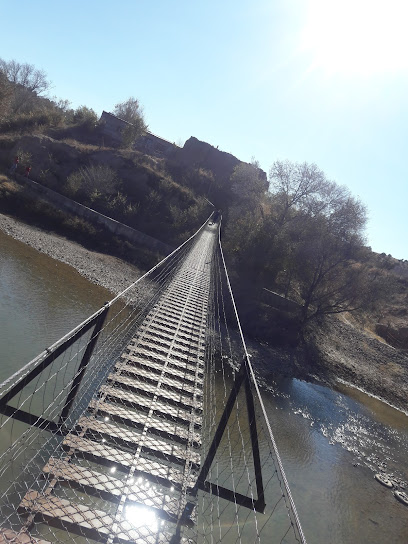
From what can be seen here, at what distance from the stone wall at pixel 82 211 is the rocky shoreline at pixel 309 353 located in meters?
3.21

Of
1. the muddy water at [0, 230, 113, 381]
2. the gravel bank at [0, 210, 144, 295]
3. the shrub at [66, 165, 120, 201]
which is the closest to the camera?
the muddy water at [0, 230, 113, 381]

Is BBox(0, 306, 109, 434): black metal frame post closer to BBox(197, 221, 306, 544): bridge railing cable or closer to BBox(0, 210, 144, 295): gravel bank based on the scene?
BBox(197, 221, 306, 544): bridge railing cable

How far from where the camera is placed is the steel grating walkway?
272 cm

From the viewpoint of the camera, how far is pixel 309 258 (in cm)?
2452

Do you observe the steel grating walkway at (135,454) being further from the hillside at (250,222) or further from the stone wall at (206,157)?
the stone wall at (206,157)

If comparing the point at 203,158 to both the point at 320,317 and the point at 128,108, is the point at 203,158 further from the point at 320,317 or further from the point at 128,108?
the point at 320,317

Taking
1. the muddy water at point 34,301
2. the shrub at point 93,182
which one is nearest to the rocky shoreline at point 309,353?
the muddy water at point 34,301

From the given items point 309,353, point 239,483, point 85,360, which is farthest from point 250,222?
point 85,360

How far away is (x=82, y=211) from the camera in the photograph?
78.5 ft

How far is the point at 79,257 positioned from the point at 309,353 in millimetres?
14792

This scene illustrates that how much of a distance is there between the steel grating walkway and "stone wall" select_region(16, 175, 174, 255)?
18.9m

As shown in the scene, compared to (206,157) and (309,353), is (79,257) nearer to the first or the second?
(309,353)

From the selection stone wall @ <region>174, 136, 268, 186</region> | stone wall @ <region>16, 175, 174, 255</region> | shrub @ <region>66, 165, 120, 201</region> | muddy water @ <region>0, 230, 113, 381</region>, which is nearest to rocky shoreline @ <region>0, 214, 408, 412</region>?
muddy water @ <region>0, 230, 113, 381</region>

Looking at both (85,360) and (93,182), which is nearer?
(85,360)
